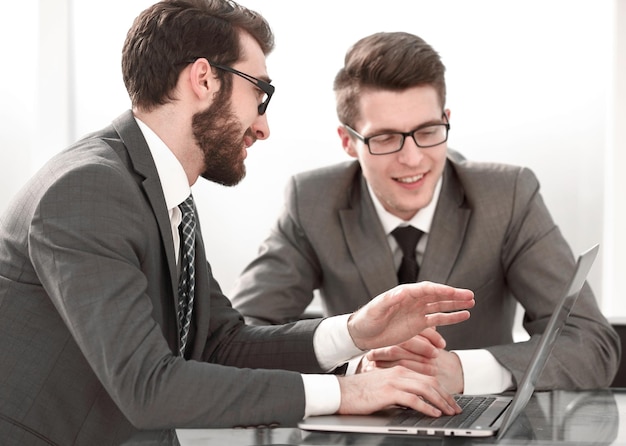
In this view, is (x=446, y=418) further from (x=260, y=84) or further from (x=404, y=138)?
(x=404, y=138)

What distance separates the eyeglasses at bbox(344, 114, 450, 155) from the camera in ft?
9.12

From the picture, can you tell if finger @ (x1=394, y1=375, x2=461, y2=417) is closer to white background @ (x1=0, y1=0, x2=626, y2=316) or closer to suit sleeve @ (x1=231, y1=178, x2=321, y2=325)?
suit sleeve @ (x1=231, y1=178, x2=321, y2=325)

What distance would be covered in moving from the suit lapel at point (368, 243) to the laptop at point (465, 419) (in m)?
0.92

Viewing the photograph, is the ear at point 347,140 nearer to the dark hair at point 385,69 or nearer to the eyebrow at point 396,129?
the dark hair at point 385,69

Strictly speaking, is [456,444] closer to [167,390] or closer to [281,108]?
[167,390]

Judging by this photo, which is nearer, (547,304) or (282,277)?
(547,304)

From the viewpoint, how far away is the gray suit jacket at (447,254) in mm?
2762

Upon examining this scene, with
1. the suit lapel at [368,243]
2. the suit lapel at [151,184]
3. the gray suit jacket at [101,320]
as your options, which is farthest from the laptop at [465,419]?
the suit lapel at [368,243]

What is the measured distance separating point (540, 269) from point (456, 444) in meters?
1.24

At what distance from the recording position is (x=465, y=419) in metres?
1.69

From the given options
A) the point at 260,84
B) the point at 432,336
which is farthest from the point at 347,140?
the point at 432,336

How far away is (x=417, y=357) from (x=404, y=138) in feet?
2.43

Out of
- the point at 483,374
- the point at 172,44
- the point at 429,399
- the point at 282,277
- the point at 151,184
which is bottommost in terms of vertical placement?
the point at 483,374

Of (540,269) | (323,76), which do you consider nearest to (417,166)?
(540,269)
